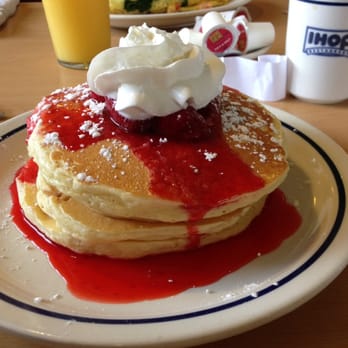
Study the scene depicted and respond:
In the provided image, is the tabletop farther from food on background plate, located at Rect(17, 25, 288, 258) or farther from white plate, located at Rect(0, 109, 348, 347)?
food on background plate, located at Rect(17, 25, 288, 258)

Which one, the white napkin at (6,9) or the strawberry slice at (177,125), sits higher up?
the strawberry slice at (177,125)

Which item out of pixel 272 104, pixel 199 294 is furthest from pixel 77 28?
pixel 199 294

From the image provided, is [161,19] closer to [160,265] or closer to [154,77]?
[154,77]

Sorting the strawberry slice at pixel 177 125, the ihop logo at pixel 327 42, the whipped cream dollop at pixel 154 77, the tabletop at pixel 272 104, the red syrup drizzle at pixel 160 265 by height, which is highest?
the whipped cream dollop at pixel 154 77

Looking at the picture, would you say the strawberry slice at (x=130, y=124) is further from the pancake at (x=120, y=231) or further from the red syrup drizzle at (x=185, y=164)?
the pancake at (x=120, y=231)

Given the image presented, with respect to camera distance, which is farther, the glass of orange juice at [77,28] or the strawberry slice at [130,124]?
the glass of orange juice at [77,28]

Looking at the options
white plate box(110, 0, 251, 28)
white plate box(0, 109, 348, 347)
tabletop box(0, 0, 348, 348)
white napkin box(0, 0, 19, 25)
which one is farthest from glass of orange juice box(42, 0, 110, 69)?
white plate box(0, 109, 348, 347)

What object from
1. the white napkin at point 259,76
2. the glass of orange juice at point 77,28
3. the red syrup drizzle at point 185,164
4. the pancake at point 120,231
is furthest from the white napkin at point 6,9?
the pancake at point 120,231
